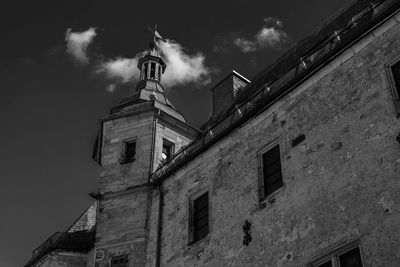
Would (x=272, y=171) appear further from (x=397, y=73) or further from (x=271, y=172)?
(x=397, y=73)

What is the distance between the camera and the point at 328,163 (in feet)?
39.0

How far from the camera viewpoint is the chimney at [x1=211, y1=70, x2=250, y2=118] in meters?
20.4

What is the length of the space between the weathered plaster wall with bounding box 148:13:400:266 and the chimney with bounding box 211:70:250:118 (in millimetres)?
5332

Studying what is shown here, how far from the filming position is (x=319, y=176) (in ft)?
39.2

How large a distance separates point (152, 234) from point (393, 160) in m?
7.20

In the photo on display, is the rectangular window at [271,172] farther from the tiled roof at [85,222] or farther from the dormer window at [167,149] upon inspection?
the tiled roof at [85,222]

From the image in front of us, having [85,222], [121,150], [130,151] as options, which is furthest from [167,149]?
[85,222]

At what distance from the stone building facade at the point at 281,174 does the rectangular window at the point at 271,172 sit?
0.03 metres

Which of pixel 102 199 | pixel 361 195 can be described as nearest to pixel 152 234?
pixel 102 199

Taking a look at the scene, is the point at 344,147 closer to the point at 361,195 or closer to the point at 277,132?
the point at 361,195

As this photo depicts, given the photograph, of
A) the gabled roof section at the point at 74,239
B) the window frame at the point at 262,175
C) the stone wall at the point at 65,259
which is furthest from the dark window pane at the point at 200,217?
the stone wall at the point at 65,259

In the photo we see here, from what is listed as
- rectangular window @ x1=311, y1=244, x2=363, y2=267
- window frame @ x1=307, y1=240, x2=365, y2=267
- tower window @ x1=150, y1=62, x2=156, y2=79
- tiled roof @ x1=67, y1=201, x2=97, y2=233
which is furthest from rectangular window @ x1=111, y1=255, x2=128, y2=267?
tower window @ x1=150, y1=62, x2=156, y2=79

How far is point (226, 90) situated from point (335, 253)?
35.4ft

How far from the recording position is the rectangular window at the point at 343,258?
10.6m
